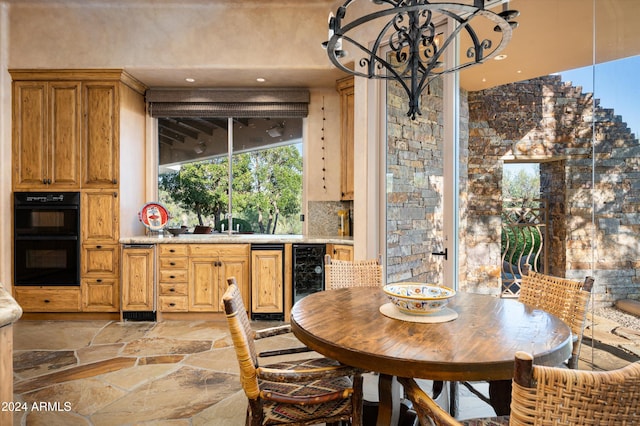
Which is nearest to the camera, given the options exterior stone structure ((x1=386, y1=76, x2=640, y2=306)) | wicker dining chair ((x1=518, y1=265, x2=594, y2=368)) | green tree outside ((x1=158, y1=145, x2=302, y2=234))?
wicker dining chair ((x1=518, y1=265, x2=594, y2=368))

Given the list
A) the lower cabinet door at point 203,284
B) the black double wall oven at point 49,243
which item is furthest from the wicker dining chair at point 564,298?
the black double wall oven at point 49,243

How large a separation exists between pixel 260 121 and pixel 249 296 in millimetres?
2258

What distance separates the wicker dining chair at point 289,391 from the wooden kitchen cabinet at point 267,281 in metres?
2.47

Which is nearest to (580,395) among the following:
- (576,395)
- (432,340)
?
(576,395)

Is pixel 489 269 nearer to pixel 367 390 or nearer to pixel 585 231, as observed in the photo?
pixel 585 231

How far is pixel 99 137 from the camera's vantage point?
420 centimetres

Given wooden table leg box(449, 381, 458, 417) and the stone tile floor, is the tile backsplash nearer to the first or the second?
the stone tile floor

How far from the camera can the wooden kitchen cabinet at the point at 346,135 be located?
14.1ft

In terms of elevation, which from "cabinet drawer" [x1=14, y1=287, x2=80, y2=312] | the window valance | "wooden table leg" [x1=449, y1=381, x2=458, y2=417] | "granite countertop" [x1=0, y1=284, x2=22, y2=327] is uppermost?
the window valance

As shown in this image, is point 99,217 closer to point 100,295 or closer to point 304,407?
point 100,295

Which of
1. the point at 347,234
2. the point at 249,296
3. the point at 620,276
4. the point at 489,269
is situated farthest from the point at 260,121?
the point at 620,276

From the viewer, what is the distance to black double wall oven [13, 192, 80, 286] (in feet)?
13.6

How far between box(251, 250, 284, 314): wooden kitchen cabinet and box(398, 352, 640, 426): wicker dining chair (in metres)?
3.41

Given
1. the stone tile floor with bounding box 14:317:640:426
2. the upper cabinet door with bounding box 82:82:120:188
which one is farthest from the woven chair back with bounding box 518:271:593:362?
the upper cabinet door with bounding box 82:82:120:188
